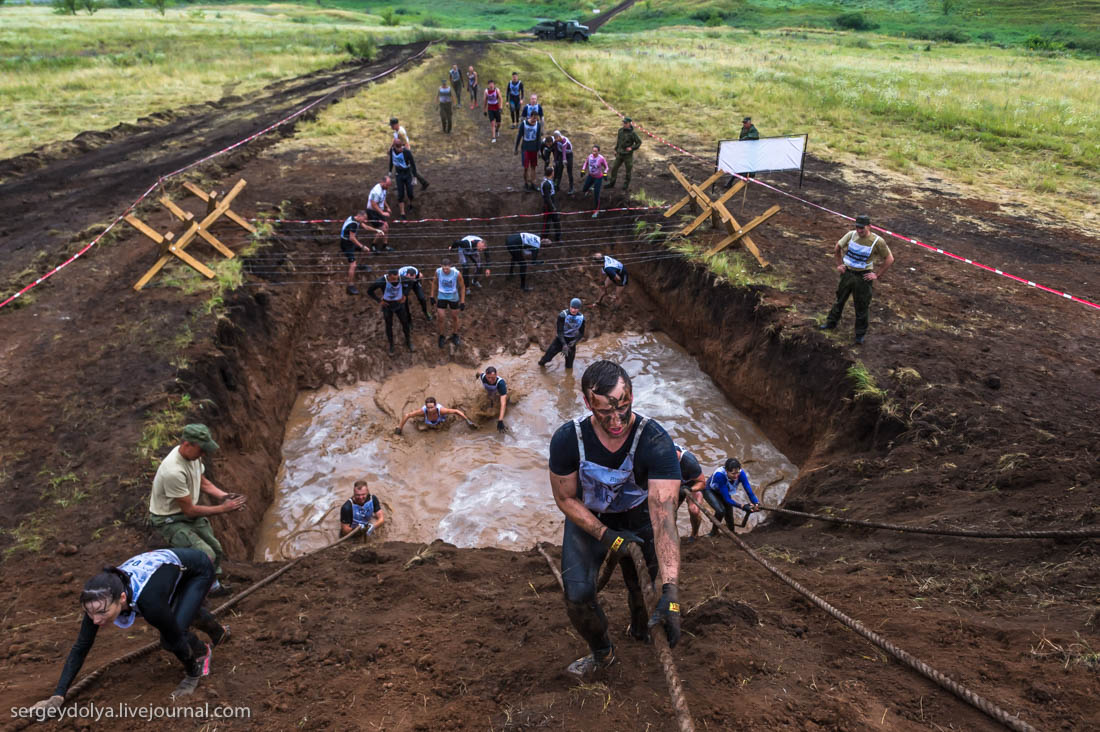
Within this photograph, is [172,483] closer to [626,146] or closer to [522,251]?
[522,251]

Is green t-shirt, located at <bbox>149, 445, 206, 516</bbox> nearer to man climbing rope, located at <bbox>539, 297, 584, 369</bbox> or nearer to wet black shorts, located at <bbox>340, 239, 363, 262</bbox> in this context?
man climbing rope, located at <bbox>539, 297, 584, 369</bbox>

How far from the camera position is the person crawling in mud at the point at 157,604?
12.4ft

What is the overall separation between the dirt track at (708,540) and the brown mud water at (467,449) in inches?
19.5

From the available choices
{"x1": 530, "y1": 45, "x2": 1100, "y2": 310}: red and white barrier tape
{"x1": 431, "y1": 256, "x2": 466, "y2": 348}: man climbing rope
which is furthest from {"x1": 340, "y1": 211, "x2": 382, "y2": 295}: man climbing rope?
{"x1": 530, "y1": 45, "x2": 1100, "y2": 310}: red and white barrier tape

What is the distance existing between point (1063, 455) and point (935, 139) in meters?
18.8

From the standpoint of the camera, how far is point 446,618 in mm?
5492

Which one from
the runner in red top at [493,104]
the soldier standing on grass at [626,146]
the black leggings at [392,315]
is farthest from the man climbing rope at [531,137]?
the black leggings at [392,315]

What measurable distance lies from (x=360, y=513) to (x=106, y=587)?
4.75 metres

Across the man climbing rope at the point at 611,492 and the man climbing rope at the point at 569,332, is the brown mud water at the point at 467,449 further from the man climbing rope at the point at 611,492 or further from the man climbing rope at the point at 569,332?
the man climbing rope at the point at 611,492

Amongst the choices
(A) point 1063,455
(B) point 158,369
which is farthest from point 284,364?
(A) point 1063,455

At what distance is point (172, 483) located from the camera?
5102mm

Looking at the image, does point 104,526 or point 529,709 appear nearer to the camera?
point 529,709

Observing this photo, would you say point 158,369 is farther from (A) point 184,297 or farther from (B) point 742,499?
(B) point 742,499

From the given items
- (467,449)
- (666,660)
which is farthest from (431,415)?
(666,660)
